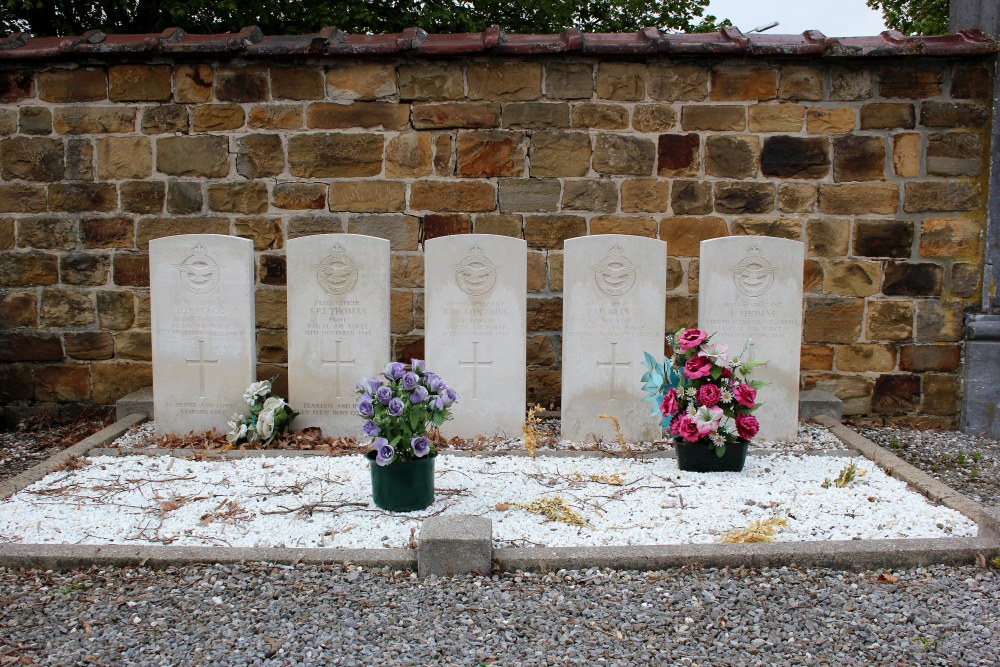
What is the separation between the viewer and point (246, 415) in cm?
494

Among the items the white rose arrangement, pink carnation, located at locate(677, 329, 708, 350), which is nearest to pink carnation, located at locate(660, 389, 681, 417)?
pink carnation, located at locate(677, 329, 708, 350)

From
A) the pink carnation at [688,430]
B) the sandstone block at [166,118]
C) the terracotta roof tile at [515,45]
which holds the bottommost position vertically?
the pink carnation at [688,430]

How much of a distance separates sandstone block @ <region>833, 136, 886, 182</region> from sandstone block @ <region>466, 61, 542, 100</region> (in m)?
2.04

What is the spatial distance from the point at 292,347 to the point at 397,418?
166 centimetres

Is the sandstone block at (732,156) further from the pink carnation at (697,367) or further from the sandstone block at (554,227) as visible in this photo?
the pink carnation at (697,367)

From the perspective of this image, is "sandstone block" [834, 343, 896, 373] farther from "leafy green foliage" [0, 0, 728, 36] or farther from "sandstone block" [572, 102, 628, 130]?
"leafy green foliage" [0, 0, 728, 36]

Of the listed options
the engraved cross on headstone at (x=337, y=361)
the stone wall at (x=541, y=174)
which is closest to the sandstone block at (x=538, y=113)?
the stone wall at (x=541, y=174)

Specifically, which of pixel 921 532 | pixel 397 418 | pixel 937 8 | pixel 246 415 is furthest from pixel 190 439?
pixel 937 8

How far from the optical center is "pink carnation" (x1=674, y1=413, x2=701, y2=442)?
13.6 ft

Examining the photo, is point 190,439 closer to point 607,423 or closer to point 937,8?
point 607,423

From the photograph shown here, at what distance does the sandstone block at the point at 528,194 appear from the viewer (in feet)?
18.2

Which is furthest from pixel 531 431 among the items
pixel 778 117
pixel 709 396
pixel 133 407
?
pixel 778 117

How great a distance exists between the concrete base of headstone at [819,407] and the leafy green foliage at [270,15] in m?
6.31

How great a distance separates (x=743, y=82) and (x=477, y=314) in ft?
7.95
